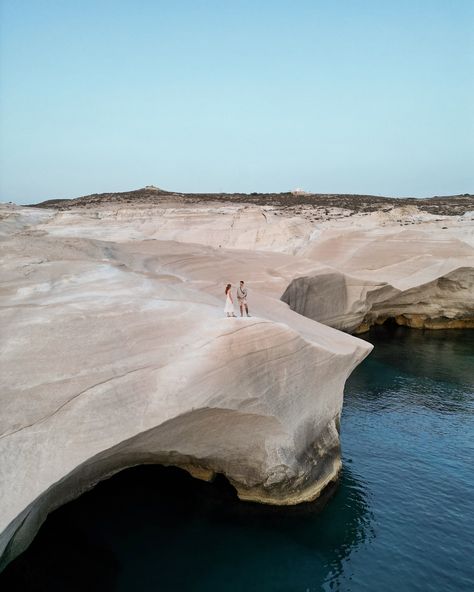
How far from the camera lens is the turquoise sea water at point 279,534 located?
385 inches

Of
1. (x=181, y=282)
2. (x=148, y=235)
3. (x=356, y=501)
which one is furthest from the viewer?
(x=148, y=235)

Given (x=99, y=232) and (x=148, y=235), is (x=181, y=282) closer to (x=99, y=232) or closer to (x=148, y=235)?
(x=99, y=232)

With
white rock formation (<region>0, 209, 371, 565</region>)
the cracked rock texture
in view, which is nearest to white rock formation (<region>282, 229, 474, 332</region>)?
the cracked rock texture

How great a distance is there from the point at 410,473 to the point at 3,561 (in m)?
9.48

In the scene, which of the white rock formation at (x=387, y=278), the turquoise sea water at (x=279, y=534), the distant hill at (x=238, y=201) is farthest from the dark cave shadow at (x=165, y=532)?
the distant hill at (x=238, y=201)

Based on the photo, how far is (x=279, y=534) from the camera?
11062 millimetres

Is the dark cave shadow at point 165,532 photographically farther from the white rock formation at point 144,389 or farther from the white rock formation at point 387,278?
the white rock formation at point 387,278

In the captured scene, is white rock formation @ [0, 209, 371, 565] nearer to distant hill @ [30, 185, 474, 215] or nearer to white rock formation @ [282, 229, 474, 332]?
white rock formation @ [282, 229, 474, 332]

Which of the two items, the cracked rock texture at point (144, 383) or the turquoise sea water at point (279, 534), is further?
the turquoise sea water at point (279, 534)

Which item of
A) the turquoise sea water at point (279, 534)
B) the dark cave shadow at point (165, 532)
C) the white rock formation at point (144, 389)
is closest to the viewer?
the white rock formation at point (144, 389)

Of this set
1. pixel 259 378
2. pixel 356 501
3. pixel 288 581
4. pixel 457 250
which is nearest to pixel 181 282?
pixel 259 378

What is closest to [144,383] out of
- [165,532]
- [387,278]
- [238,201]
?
[165,532]

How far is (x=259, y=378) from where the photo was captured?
10.5 m

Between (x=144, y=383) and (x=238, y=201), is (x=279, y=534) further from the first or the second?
(x=238, y=201)
